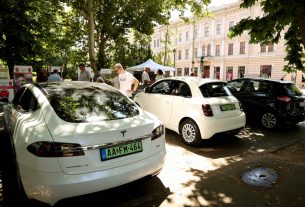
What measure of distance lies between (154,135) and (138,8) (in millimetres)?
20105

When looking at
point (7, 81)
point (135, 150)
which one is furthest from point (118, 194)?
point (7, 81)

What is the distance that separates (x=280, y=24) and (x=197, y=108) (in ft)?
7.77

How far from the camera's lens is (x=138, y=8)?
21.8m

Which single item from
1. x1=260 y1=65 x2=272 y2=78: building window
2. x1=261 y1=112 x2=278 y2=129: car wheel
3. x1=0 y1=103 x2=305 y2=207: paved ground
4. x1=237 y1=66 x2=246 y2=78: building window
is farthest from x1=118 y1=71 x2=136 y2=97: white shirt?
x1=237 y1=66 x2=246 y2=78: building window

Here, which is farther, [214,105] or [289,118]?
[289,118]

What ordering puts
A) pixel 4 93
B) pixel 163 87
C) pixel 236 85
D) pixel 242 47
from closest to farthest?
pixel 163 87
pixel 236 85
pixel 4 93
pixel 242 47

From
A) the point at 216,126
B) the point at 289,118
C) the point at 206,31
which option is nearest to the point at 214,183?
the point at 216,126

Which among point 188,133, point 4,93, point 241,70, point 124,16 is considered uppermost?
point 124,16

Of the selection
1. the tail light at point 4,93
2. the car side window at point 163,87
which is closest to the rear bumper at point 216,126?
the car side window at point 163,87

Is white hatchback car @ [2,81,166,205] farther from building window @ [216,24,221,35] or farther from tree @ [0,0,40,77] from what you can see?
building window @ [216,24,221,35]

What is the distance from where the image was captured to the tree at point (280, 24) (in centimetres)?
452

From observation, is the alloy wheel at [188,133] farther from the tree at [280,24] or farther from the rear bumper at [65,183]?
the rear bumper at [65,183]

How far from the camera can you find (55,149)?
9.00ft

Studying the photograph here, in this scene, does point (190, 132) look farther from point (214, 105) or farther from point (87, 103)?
point (87, 103)
